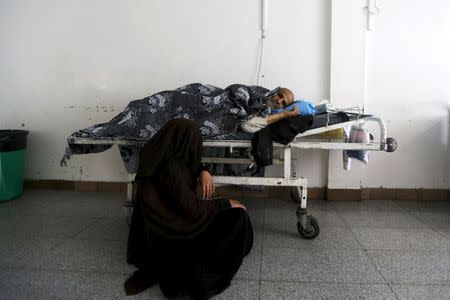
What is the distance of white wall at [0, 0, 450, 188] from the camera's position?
2.65 meters

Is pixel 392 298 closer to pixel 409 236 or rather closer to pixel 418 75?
pixel 409 236

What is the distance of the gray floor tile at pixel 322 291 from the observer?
1.42 meters

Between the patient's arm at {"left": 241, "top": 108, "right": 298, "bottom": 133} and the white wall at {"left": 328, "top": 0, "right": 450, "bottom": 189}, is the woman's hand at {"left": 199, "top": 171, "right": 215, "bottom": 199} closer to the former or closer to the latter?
the patient's arm at {"left": 241, "top": 108, "right": 298, "bottom": 133}

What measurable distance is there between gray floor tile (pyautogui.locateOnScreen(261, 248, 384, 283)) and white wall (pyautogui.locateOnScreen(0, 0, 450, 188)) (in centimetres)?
109

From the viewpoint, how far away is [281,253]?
6.04 ft

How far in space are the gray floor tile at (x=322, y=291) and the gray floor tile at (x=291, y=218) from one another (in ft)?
2.59

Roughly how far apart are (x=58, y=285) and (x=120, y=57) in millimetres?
2071

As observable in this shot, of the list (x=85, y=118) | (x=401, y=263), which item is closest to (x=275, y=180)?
(x=401, y=263)

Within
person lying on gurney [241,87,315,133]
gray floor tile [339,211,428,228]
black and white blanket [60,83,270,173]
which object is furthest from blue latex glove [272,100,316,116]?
gray floor tile [339,211,428,228]

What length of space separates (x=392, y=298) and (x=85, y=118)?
2830 millimetres

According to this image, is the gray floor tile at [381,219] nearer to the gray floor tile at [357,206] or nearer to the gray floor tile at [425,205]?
the gray floor tile at [357,206]

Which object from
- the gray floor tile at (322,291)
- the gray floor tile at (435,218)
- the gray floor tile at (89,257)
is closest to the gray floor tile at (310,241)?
the gray floor tile at (322,291)

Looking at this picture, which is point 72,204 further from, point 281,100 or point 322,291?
point 322,291

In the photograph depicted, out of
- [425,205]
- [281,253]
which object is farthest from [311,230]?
[425,205]
